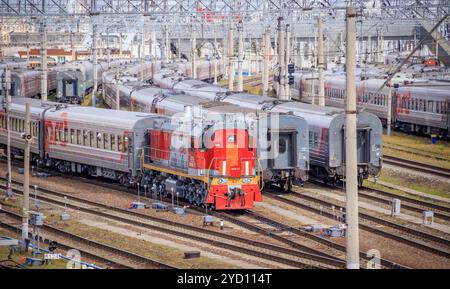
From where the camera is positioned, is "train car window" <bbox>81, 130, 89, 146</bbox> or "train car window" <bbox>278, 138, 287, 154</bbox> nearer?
"train car window" <bbox>278, 138, 287, 154</bbox>

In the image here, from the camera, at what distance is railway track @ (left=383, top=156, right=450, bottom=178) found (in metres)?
40.2

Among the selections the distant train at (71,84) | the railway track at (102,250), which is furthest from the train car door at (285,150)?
the distant train at (71,84)

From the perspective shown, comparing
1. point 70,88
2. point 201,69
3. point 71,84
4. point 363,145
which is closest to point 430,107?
point 363,145

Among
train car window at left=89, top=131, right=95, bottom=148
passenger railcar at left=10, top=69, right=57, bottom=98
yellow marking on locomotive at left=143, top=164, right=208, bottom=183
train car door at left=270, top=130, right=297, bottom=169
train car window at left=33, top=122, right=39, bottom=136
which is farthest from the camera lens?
passenger railcar at left=10, top=69, right=57, bottom=98

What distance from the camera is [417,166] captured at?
4256 centimetres

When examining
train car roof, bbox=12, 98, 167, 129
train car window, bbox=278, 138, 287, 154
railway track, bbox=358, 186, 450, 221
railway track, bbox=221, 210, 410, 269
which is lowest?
railway track, bbox=358, 186, 450, 221

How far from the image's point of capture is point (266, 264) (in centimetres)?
2397

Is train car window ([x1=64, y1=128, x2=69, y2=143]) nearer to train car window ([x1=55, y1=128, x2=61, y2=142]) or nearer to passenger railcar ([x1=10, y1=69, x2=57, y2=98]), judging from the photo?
train car window ([x1=55, y1=128, x2=61, y2=142])

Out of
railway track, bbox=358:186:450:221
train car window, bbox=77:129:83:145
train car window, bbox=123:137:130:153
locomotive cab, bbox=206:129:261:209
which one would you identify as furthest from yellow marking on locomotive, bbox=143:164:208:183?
railway track, bbox=358:186:450:221

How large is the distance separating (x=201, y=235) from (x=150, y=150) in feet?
23.7

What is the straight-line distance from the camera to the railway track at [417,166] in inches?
1583

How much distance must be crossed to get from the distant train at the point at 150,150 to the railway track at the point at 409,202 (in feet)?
16.4

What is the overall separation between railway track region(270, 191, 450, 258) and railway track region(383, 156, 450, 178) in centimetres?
755

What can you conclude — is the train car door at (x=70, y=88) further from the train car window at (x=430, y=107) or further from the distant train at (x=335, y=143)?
the distant train at (x=335, y=143)
